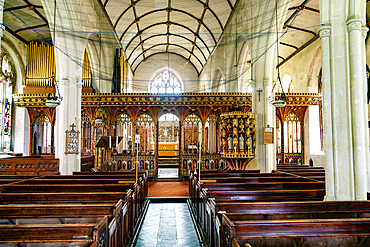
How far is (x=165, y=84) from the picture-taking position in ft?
71.3

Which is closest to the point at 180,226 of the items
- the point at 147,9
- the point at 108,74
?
the point at 108,74

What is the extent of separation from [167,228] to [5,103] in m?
11.8

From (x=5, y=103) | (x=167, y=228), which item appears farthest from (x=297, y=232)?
(x=5, y=103)

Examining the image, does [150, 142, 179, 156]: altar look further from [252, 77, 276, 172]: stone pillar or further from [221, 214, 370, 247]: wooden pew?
[221, 214, 370, 247]: wooden pew

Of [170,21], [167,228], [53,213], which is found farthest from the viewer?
→ [170,21]

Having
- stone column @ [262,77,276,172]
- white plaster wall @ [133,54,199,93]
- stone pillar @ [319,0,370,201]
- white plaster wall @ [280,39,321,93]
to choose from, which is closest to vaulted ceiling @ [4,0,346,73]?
white plaster wall @ [280,39,321,93]

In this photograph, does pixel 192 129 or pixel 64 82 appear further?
pixel 192 129

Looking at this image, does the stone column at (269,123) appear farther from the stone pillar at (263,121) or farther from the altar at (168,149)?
the altar at (168,149)

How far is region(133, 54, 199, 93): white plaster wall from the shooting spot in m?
21.6

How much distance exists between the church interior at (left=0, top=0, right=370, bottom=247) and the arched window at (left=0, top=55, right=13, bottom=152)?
6 centimetres

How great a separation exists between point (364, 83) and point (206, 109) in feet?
21.8

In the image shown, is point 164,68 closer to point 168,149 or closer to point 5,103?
point 168,149

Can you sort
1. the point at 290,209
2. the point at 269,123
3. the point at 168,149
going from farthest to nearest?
the point at 168,149
the point at 269,123
the point at 290,209

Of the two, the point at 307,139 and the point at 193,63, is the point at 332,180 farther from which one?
the point at 193,63
